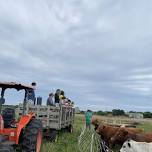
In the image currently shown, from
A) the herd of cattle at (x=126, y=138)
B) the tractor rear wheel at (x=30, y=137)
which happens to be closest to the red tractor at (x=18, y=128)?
the tractor rear wheel at (x=30, y=137)

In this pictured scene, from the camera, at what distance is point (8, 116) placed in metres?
10.6

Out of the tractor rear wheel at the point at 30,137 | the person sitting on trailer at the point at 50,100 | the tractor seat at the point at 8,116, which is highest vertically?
the person sitting on trailer at the point at 50,100

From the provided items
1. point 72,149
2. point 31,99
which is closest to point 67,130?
point 72,149

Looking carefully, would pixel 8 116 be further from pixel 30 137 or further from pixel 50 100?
pixel 50 100

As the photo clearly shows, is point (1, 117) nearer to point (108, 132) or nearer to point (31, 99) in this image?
point (31, 99)

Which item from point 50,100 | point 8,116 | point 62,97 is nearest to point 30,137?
point 8,116

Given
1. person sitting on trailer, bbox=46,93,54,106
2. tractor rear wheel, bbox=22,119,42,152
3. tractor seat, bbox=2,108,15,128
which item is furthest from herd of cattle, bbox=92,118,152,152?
person sitting on trailer, bbox=46,93,54,106

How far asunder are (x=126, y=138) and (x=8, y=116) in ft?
24.2

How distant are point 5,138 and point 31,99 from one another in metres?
4.59

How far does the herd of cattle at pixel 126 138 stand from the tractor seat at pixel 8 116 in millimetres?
2924

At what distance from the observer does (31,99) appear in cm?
1400

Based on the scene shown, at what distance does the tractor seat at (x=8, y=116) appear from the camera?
10.5 m

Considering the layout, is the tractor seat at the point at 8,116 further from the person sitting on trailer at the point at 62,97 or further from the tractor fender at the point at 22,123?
the person sitting on trailer at the point at 62,97

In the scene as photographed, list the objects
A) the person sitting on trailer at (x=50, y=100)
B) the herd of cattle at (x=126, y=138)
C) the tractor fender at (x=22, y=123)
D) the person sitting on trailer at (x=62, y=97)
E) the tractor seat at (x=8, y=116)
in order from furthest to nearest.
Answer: the person sitting on trailer at (x=62, y=97) < the person sitting on trailer at (x=50, y=100) < the tractor seat at (x=8, y=116) < the herd of cattle at (x=126, y=138) < the tractor fender at (x=22, y=123)
